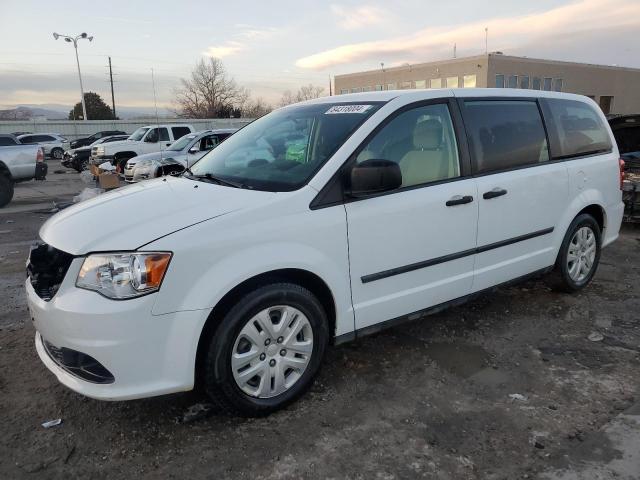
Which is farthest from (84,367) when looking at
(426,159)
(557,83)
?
(557,83)

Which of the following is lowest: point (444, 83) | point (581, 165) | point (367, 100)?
point (581, 165)

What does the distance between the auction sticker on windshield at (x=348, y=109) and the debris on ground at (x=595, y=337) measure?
247 centimetres

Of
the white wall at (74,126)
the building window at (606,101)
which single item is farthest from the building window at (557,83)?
the white wall at (74,126)

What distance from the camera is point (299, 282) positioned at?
297cm

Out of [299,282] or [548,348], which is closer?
[299,282]

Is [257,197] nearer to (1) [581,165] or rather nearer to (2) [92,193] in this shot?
(1) [581,165]

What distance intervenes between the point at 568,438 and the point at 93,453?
2470 millimetres

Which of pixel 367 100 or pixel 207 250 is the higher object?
pixel 367 100

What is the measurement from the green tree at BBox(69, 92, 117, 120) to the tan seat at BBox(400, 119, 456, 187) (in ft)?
204

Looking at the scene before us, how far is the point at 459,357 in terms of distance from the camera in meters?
Result: 3.69

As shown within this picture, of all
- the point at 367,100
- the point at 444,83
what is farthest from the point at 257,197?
the point at 444,83

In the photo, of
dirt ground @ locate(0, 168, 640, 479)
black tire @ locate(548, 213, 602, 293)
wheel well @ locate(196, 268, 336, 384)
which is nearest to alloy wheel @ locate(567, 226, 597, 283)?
black tire @ locate(548, 213, 602, 293)

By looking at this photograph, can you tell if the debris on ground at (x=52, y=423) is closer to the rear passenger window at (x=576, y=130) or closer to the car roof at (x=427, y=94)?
the car roof at (x=427, y=94)

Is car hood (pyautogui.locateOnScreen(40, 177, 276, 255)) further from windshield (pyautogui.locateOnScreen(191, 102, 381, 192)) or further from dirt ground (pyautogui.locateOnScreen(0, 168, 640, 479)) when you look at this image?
dirt ground (pyautogui.locateOnScreen(0, 168, 640, 479))
